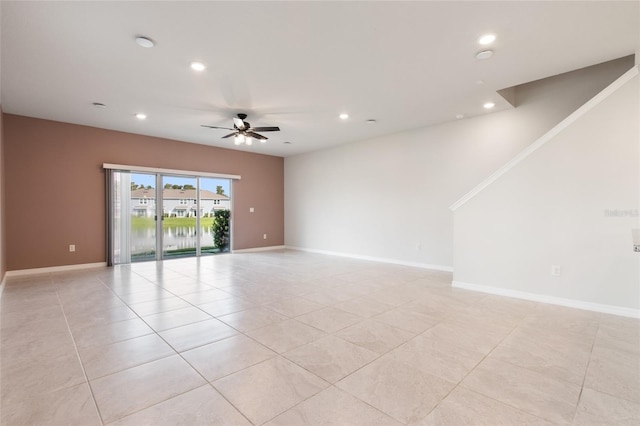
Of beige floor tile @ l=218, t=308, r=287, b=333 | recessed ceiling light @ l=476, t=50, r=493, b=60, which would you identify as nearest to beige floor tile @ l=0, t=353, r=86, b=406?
beige floor tile @ l=218, t=308, r=287, b=333

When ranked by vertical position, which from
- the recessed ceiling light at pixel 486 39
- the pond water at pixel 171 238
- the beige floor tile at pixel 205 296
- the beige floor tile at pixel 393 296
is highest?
the recessed ceiling light at pixel 486 39

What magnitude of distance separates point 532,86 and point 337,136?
12.5 ft

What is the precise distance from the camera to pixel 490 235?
14.3 feet

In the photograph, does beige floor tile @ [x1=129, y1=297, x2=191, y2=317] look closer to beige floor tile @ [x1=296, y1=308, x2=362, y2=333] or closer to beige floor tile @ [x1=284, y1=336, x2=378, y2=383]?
beige floor tile @ [x1=296, y1=308, x2=362, y2=333]

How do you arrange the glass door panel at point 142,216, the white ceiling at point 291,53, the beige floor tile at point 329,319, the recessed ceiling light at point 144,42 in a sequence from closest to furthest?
1. the white ceiling at point 291,53
2. the recessed ceiling light at point 144,42
3. the beige floor tile at point 329,319
4. the glass door panel at point 142,216

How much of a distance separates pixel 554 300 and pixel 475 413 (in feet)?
9.59

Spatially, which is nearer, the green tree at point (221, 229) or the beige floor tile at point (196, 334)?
the beige floor tile at point (196, 334)

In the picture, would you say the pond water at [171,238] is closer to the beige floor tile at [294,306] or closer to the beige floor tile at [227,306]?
the beige floor tile at [227,306]

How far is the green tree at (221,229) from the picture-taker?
842cm

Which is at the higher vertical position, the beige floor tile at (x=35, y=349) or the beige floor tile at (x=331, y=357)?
the beige floor tile at (x=35, y=349)

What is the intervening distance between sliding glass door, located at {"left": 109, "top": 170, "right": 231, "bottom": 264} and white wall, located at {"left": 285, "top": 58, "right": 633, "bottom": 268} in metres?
2.43

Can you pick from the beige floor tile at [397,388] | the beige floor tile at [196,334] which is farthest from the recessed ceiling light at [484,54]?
the beige floor tile at [196,334]

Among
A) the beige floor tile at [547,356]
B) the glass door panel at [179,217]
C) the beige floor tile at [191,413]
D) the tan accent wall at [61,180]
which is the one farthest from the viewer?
the glass door panel at [179,217]

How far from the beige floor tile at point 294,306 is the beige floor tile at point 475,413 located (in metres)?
1.93
